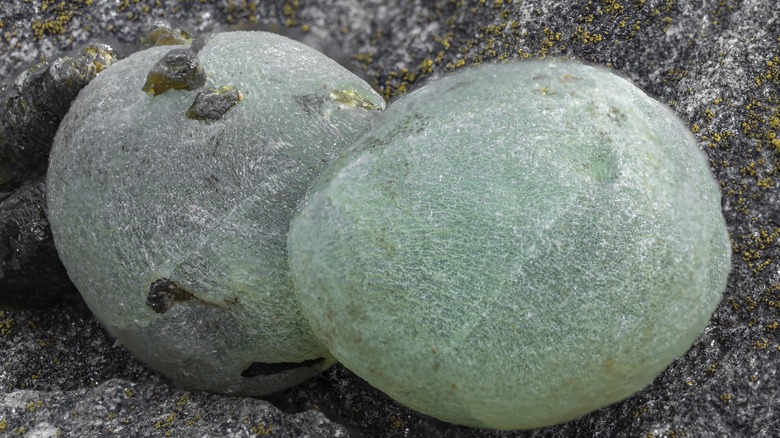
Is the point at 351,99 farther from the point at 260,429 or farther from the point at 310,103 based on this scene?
the point at 260,429

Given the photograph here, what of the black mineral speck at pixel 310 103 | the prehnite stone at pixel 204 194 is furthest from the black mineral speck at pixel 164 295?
the black mineral speck at pixel 310 103

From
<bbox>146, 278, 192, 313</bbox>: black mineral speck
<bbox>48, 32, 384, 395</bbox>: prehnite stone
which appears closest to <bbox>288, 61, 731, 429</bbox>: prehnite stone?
<bbox>48, 32, 384, 395</bbox>: prehnite stone

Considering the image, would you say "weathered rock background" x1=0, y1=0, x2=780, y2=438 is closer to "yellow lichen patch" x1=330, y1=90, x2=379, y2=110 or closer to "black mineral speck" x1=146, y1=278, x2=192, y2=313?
"black mineral speck" x1=146, y1=278, x2=192, y2=313

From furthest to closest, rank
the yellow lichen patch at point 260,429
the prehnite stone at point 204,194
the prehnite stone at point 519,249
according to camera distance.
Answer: the yellow lichen patch at point 260,429
the prehnite stone at point 204,194
the prehnite stone at point 519,249

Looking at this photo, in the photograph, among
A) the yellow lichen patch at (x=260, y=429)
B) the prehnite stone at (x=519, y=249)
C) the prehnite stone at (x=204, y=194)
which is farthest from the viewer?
the yellow lichen patch at (x=260, y=429)

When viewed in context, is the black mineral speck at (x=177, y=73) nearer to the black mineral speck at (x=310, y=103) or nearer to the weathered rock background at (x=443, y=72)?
the black mineral speck at (x=310, y=103)

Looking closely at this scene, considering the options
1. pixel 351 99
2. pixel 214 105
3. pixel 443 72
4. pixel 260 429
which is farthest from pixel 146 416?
pixel 443 72
